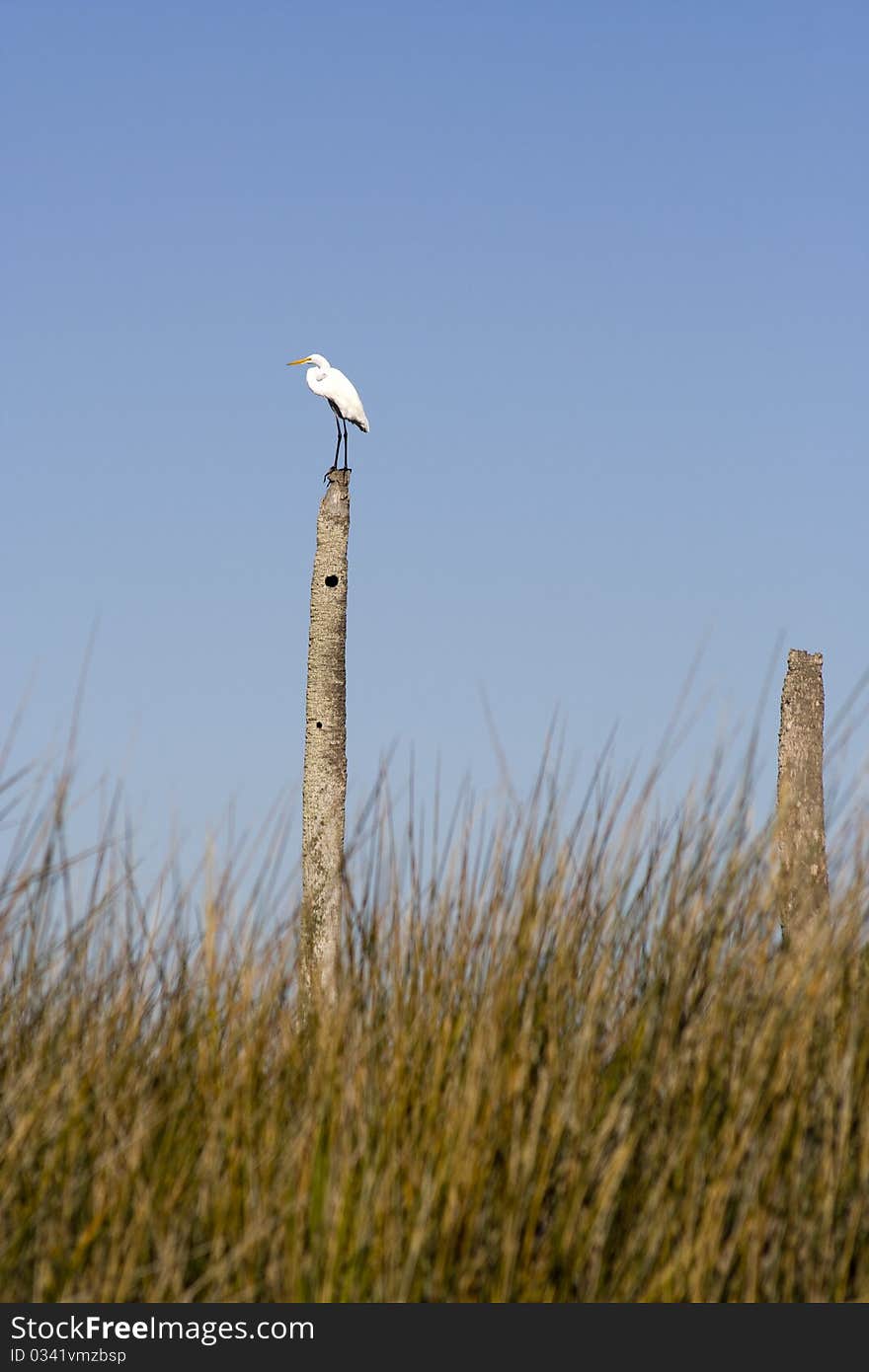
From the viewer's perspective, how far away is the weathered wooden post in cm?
693

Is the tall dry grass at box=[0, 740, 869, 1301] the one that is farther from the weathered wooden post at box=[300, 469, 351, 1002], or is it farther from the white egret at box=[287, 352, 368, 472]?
the white egret at box=[287, 352, 368, 472]

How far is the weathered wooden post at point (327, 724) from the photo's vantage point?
693 cm

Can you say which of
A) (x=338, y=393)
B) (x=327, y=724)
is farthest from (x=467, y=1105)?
(x=338, y=393)

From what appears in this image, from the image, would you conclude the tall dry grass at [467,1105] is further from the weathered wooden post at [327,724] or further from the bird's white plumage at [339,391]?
the bird's white plumage at [339,391]

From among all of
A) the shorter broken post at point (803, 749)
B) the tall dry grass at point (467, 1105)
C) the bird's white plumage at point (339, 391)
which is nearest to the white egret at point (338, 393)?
the bird's white plumage at point (339, 391)

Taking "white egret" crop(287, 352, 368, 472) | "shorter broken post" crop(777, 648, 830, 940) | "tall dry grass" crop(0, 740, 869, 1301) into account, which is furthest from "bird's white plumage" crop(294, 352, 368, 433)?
"tall dry grass" crop(0, 740, 869, 1301)

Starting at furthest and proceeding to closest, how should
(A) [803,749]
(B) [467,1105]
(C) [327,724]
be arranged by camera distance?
1. (A) [803,749]
2. (C) [327,724]
3. (B) [467,1105]

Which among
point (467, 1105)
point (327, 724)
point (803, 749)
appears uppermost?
point (803, 749)

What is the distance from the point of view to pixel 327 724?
720 centimetres

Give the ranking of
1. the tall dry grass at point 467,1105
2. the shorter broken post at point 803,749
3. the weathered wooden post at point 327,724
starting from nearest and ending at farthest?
the tall dry grass at point 467,1105 < the weathered wooden post at point 327,724 < the shorter broken post at point 803,749

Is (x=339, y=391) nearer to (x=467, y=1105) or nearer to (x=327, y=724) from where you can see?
(x=327, y=724)

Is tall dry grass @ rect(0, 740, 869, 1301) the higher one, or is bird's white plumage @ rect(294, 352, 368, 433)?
bird's white plumage @ rect(294, 352, 368, 433)

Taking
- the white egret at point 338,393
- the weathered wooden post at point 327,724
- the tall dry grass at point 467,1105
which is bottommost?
the tall dry grass at point 467,1105

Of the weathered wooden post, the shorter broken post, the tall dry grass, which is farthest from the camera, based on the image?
the shorter broken post
